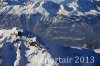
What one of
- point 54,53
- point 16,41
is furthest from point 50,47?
point 16,41

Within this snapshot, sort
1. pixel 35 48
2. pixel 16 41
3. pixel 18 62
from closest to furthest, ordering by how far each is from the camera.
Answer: pixel 18 62 → pixel 35 48 → pixel 16 41

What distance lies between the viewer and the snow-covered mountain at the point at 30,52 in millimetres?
36281

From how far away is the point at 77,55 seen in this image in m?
41.8

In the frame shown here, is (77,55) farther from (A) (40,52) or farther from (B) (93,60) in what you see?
(A) (40,52)

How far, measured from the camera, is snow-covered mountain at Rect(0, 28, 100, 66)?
1428 inches

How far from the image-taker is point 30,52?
127ft

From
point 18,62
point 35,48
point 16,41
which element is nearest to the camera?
point 18,62

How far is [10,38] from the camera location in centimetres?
4269

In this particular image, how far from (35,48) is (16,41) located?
370cm

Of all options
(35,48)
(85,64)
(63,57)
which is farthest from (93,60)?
(35,48)

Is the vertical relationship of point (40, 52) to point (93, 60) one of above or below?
above

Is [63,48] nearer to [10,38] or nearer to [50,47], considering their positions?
[50,47]

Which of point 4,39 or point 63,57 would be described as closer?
point 63,57

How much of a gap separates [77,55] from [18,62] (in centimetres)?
914
